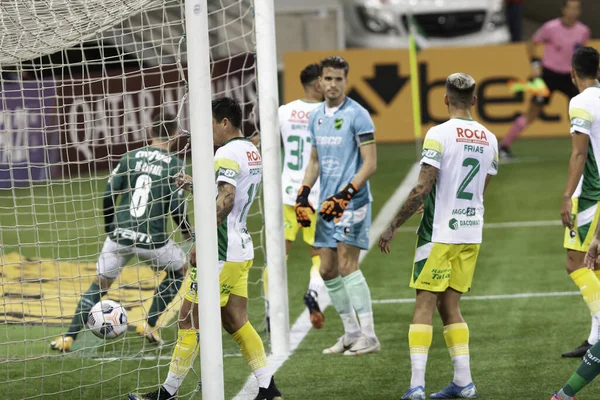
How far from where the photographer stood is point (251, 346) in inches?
263

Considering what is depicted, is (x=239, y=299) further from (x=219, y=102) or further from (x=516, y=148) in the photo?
(x=516, y=148)

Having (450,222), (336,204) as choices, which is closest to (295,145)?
(336,204)

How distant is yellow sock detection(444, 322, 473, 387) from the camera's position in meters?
6.71

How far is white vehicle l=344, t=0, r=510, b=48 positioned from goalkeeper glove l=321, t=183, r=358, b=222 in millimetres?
14567

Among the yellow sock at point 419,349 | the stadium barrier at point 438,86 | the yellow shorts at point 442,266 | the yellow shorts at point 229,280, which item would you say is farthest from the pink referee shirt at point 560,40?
the yellow shorts at point 229,280

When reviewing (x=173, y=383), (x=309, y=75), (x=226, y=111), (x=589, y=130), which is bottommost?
(x=173, y=383)

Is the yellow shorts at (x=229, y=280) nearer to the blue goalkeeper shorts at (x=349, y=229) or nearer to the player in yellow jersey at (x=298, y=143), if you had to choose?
the blue goalkeeper shorts at (x=349, y=229)

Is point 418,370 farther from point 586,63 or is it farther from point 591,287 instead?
point 586,63

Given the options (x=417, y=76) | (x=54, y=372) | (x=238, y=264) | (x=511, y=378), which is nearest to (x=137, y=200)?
(x=54, y=372)

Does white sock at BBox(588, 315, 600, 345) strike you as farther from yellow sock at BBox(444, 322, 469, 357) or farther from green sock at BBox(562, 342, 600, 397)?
green sock at BBox(562, 342, 600, 397)

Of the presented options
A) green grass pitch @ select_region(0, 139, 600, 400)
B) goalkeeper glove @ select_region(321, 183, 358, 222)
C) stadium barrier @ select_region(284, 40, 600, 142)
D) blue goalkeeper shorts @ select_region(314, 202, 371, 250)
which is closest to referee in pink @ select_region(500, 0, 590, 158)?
stadium barrier @ select_region(284, 40, 600, 142)

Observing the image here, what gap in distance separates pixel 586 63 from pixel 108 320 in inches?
141

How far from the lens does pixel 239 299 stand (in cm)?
670

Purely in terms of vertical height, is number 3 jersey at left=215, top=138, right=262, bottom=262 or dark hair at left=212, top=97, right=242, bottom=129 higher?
dark hair at left=212, top=97, right=242, bottom=129
